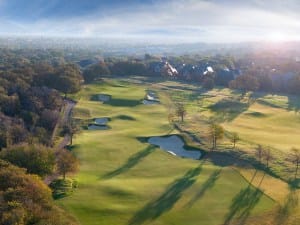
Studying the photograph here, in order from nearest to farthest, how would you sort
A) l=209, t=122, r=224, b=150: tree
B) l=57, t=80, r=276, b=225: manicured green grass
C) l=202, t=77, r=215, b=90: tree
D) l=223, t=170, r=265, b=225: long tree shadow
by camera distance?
l=223, t=170, r=265, b=225: long tree shadow < l=57, t=80, r=276, b=225: manicured green grass < l=209, t=122, r=224, b=150: tree < l=202, t=77, r=215, b=90: tree

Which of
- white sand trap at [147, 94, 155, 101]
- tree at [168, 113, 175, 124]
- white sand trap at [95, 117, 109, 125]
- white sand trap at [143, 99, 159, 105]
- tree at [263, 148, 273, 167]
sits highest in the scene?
tree at [263, 148, 273, 167]

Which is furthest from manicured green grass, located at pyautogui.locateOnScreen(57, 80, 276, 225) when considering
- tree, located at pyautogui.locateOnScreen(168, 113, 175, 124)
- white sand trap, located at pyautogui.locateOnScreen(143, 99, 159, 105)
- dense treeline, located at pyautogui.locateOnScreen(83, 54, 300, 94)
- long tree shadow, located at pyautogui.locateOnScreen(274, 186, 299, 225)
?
dense treeline, located at pyautogui.locateOnScreen(83, 54, 300, 94)

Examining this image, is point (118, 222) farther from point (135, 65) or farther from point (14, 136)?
point (135, 65)

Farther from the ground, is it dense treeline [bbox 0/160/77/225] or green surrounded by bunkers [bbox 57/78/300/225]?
dense treeline [bbox 0/160/77/225]

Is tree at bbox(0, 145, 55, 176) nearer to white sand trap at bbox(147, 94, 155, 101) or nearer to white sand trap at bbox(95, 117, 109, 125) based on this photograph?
white sand trap at bbox(95, 117, 109, 125)

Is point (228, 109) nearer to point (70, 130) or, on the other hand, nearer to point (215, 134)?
point (215, 134)

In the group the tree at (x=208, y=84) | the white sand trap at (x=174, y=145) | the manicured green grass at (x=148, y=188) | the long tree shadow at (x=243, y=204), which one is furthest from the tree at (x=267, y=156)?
the tree at (x=208, y=84)

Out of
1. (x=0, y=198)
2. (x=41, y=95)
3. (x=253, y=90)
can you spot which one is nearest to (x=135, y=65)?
(x=253, y=90)
